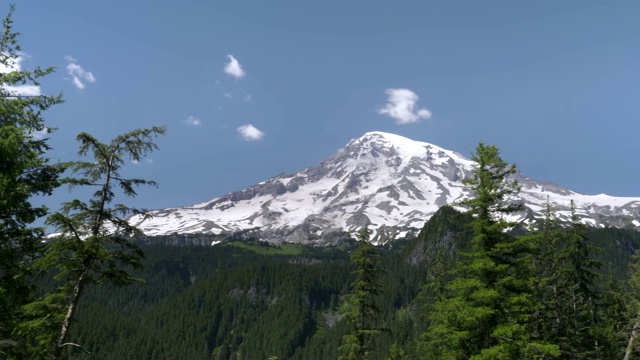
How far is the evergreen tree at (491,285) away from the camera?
19609 millimetres

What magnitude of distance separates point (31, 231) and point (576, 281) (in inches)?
1386

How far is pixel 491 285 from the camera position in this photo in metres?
21.1

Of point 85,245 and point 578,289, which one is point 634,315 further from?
point 85,245

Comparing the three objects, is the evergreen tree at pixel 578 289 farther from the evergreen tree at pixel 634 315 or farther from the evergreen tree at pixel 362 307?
the evergreen tree at pixel 362 307

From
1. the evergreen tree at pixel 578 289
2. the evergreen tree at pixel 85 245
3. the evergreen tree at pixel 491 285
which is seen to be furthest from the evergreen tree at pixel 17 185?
the evergreen tree at pixel 578 289

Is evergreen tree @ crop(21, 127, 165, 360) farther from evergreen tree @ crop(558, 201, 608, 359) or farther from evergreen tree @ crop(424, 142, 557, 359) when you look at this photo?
evergreen tree @ crop(558, 201, 608, 359)

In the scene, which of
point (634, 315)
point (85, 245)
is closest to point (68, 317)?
point (85, 245)

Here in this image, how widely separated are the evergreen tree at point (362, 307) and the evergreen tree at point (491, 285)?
9.27 m

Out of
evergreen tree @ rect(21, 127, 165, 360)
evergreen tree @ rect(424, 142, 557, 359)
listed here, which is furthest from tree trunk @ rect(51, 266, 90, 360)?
evergreen tree @ rect(424, 142, 557, 359)

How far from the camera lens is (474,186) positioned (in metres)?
22.5

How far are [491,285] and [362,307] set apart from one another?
1169 cm

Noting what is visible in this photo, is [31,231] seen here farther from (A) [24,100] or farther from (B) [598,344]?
(B) [598,344]

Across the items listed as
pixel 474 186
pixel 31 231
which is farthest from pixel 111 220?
pixel 474 186

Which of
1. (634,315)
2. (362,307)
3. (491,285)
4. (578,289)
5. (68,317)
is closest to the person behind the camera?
(68,317)
